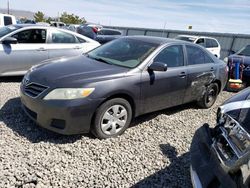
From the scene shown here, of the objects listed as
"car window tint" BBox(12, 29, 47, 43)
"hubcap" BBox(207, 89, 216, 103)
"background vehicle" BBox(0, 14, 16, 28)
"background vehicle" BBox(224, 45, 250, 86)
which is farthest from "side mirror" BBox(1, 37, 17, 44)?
"background vehicle" BBox(0, 14, 16, 28)

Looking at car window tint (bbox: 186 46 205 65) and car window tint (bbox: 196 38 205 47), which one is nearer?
car window tint (bbox: 186 46 205 65)

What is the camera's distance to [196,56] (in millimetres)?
5348

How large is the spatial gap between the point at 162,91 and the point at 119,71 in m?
0.92

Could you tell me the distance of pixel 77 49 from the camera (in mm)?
7281

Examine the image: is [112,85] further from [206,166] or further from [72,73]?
[206,166]

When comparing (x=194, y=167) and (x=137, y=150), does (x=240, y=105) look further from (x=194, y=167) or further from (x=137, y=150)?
(x=137, y=150)

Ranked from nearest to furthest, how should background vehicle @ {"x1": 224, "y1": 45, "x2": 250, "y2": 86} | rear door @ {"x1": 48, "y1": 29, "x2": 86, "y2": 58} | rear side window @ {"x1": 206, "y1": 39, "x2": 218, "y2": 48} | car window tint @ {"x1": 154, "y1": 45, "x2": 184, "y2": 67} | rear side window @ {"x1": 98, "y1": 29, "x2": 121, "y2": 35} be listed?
car window tint @ {"x1": 154, "y1": 45, "x2": 184, "y2": 67}
rear door @ {"x1": 48, "y1": 29, "x2": 86, "y2": 58}
background vehicle @ {"x1": 224, "y1": 45, "x2": 250, "y2": 86}
rear side window @ {"x1": 206, "y1": 39, "x2": 218, "y2": 48}
rear side window @ {"x1": 98, "y1": 29, "x2": 121, "y2": 35}

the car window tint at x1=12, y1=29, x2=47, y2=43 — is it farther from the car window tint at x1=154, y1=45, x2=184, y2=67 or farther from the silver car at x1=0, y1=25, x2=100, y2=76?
the car window tint at x1=154, y1=45, x2=184, y2=67

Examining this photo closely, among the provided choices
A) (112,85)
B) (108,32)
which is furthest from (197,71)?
(108,32)

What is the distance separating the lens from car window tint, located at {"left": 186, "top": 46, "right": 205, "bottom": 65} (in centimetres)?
515

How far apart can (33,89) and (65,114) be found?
68 centimetres

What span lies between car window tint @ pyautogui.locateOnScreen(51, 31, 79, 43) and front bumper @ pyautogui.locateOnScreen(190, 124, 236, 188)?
5.18 meters

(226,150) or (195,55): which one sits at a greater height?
(195,55)

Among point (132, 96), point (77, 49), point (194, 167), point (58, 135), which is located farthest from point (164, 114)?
point (77, 49)
